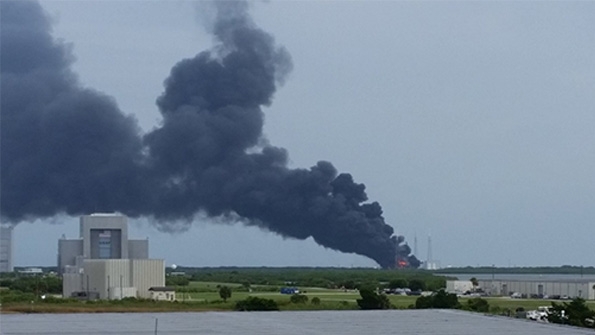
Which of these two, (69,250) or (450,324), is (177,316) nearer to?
(450,324)

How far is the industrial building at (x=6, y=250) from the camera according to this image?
13495 centimetres

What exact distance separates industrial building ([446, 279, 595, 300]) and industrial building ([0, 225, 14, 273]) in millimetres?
57752

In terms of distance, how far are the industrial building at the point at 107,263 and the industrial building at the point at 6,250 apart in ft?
109

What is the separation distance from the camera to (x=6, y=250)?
143 m

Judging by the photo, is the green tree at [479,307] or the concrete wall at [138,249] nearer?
the green tree at [479,307]

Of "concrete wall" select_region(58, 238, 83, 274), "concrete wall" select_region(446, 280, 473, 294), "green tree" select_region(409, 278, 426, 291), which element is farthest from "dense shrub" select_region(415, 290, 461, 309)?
"concrete wall" select_region(58, 238, 83, 274)

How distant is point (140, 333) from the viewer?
3030cm

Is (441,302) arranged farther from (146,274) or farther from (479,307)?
(146,274)

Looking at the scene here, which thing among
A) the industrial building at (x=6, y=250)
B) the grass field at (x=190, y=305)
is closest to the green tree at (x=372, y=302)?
the grass field at (x=190, y=305)

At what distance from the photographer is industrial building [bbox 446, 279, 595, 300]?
90812mm

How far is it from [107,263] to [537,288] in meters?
39.3

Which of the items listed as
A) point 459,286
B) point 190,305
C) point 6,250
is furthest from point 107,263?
point 6,250

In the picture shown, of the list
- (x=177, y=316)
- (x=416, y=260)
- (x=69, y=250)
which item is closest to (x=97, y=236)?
(x=69, y=250)

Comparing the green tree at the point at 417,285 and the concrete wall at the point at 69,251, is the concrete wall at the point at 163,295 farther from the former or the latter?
the green tree at the point at 417,285
